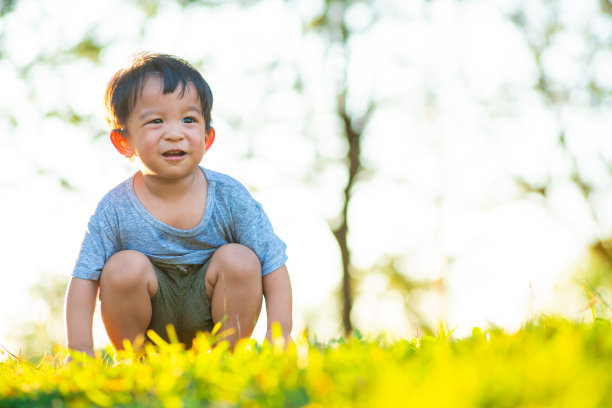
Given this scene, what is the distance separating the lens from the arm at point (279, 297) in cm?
247

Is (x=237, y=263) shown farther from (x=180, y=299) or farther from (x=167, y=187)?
(x=167, y=187)

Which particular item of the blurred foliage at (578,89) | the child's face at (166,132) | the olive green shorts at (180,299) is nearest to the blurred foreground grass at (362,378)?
the olive green shorts at (180,299)

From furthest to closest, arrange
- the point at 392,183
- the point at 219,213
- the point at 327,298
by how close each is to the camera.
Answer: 1. the point at 327,298
2. the point at 392,183
3. the point at 219,213

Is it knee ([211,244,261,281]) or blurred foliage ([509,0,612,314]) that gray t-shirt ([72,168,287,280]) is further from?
blurred foliage ([509,0,612,314])

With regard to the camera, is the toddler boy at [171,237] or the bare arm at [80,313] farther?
the toddler boy at [171,237]

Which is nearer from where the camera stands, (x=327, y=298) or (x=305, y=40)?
(x=305, y=40)

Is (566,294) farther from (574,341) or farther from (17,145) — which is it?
(17,145)

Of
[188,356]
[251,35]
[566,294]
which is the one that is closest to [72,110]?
[251,35]

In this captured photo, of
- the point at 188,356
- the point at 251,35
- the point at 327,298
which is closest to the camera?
the point at 188,356

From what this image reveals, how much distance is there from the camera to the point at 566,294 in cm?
459

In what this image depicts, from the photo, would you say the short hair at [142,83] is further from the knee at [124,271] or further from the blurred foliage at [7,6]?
the blurred foliage at [7,6]

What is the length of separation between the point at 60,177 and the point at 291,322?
408 inches

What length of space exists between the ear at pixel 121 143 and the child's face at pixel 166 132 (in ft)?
0.28

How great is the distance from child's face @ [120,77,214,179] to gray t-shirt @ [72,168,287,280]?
0.20 metres
